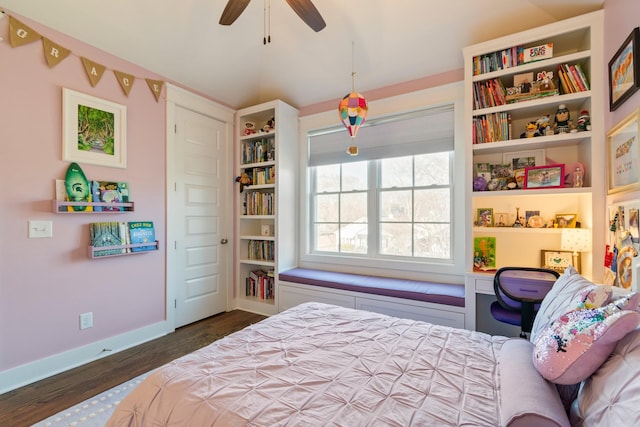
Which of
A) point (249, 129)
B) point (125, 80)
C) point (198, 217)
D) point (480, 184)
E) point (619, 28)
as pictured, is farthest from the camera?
point (249, 129)

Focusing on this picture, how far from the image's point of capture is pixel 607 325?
0.81 m

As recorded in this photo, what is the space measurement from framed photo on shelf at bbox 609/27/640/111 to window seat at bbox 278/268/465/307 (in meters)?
1.64

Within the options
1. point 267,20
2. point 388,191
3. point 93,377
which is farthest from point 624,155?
point 93,377

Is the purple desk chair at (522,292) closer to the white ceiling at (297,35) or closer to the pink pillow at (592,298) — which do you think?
the pink pillow at (592,298)

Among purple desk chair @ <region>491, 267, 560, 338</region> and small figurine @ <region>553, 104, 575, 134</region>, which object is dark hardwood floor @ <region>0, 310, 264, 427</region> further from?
small figurine @ <region>553, 104, 575, 134</region>

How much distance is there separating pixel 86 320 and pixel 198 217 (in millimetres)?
1365

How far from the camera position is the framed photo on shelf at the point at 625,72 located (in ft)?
4.93

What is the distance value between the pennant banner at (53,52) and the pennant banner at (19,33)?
0.07 metres

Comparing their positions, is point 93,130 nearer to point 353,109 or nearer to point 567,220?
point 353,109

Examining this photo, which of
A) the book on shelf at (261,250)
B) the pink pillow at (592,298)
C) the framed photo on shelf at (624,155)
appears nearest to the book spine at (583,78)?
the framed photo on shelf at (624,155)

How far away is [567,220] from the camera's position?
229 centimetres

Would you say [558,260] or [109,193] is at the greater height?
[109,193]

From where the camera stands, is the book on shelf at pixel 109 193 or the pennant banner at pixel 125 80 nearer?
the book on shelf at pixel 109 193

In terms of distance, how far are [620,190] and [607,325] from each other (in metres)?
1.40
